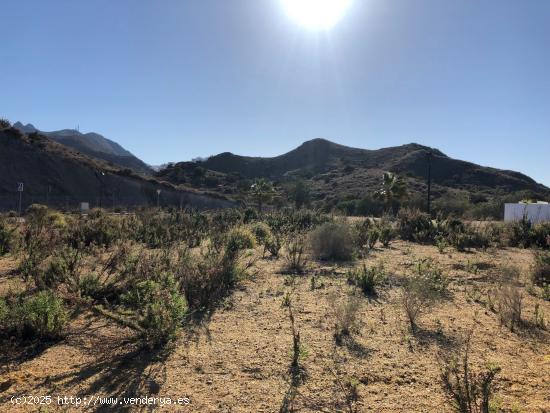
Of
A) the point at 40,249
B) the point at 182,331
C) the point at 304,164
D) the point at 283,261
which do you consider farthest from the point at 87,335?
the point at 304,164

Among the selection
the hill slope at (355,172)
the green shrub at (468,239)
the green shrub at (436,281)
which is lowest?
the green shrub at (436,281)

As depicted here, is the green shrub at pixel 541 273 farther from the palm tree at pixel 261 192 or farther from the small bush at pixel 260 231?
the palm tree at pixel 261 192

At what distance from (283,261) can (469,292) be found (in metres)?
4.47

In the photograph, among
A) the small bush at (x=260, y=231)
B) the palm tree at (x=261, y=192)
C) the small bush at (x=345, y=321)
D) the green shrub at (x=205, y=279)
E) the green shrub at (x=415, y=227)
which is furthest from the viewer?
the palm tree at (x=261, y=192)

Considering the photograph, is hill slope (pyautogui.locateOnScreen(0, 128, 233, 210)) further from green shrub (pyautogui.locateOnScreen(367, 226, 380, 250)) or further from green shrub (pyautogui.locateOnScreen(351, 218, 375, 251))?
green shrub (pyautogui.locateOnScreen(351, 218, 375, 251))

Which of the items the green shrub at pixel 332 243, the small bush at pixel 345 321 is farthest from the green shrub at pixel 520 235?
the small bush at pixel 345 321

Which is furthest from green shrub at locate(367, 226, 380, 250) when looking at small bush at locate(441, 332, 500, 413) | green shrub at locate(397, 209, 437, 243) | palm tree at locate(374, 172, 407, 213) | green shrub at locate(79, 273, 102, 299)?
palm tree at locate(374, 172, 407, 213)

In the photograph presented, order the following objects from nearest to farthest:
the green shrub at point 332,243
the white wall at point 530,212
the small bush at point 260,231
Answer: the green shrub at point 332,243 → the small bush at point 260,231 → the white wall at point 530,212

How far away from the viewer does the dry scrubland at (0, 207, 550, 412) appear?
3.65 metres

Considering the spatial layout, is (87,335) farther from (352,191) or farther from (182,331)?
(352,191)

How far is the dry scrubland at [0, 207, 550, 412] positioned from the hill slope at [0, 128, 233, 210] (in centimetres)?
3999

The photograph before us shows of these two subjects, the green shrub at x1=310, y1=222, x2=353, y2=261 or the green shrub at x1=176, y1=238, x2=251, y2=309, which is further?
the green shrub at x1=310, y1=222, x2=353, y2=261

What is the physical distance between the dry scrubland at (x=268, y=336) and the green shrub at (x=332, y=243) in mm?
2365

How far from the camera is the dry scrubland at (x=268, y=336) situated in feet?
12.0
